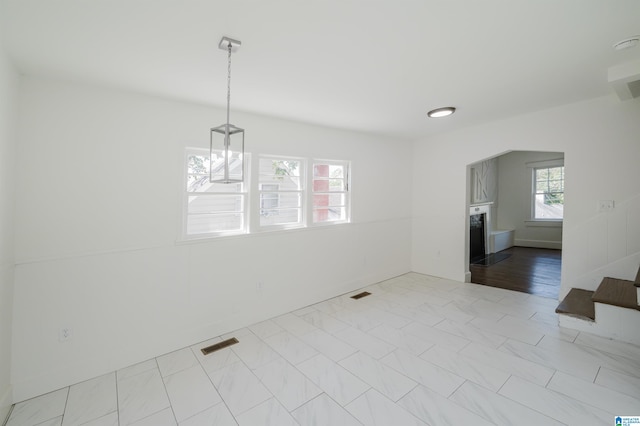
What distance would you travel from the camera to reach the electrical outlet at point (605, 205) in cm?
334

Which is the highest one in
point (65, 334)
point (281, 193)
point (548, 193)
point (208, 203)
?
point (548, 193)

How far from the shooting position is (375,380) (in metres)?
2.30

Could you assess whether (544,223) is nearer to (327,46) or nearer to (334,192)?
(334,192)

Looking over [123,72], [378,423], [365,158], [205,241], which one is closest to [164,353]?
[205,241]

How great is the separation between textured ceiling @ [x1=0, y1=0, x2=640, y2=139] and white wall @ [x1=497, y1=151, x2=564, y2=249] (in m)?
5.67

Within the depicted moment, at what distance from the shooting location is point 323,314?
3.65 metres

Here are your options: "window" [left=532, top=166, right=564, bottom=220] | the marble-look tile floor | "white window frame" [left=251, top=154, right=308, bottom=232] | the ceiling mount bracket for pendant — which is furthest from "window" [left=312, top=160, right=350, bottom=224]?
"window" [left=532, top=166, right=564, bottom=220]

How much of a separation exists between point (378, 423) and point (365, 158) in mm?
3716

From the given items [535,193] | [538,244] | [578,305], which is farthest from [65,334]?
[535,193]

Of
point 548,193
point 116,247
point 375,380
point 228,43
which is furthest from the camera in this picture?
point 548,193

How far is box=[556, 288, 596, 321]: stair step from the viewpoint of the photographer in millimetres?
3012

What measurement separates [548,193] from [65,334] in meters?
10.1

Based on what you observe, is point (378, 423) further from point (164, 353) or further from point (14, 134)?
point (14, 134)

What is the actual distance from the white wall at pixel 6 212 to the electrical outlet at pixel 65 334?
28cm
